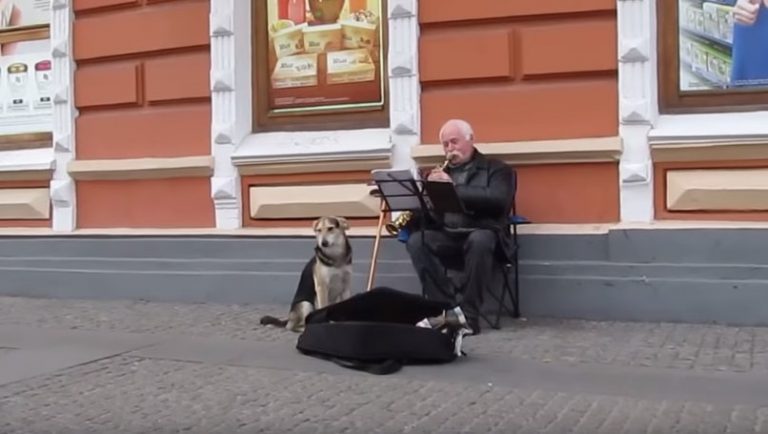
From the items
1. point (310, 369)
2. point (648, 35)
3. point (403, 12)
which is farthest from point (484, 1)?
point (310, 369)

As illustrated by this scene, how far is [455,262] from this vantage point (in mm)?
8070

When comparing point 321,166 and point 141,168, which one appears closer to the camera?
point 321,166

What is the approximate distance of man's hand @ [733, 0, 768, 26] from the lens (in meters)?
8.12

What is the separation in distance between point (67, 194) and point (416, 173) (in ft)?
13.5

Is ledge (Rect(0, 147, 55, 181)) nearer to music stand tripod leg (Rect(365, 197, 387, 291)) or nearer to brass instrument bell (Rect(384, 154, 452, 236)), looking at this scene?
music stand tripod leg (Rect(365, 197, 387, 291))

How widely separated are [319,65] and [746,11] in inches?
150

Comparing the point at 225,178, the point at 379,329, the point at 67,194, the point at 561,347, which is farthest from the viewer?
the point at 67,194

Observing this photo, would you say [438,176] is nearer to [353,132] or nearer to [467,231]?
[467,231]

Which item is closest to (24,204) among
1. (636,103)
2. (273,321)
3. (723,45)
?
(273,321)

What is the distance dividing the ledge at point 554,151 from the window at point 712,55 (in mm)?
590

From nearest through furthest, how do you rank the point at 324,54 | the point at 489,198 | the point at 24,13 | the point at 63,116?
1. the point at 489,198
2. the point at 324,54
3. the point at 63,116
4. the point at 24,13

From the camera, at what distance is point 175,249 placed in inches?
391

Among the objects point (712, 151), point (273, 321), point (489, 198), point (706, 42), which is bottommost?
point (273, 321)

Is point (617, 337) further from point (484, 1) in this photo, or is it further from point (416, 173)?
point (484, 1)
